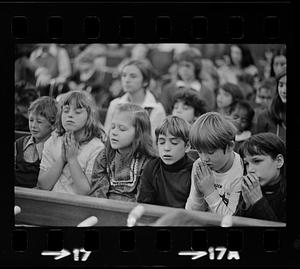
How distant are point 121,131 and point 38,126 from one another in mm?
485

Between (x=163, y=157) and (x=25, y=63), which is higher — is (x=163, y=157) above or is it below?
below

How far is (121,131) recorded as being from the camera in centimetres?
785

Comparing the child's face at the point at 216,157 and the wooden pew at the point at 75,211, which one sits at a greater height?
the child's face at the point at 216,157

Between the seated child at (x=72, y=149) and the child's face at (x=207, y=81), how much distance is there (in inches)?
25.8

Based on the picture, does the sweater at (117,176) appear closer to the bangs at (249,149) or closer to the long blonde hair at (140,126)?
the long blonde hair at (140,126)

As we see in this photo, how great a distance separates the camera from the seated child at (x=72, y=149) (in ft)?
25.8

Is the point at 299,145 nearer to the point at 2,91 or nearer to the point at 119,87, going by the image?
the point at 119,87

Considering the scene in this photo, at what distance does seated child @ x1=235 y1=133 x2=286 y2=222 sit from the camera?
787cm

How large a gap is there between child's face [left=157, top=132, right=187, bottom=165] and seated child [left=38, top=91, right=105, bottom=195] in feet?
1.13
